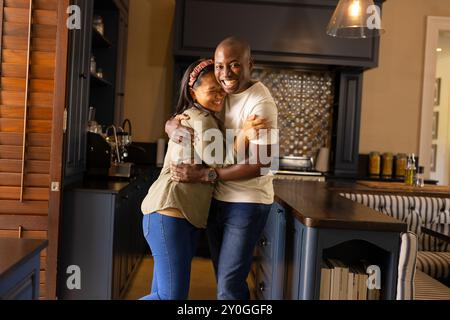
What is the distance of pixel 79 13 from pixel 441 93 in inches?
241

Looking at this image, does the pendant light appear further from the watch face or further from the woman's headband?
the watch face

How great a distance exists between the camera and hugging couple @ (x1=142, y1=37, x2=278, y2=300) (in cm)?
155

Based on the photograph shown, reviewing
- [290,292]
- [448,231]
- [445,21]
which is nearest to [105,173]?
[290,292]

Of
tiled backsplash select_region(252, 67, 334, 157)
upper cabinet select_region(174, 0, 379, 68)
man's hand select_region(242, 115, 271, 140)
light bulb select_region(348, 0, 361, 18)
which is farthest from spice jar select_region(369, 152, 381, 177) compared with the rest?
man's hand select_region(242, 115, 271, 140)

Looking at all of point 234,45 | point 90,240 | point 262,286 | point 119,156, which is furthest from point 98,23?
point 234,45

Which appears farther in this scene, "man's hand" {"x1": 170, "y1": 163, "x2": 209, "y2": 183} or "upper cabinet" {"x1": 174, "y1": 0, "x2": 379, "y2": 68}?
"upper cabinet" {"x1": 174, "y1": 0, "x2": 379, "y2": 68}

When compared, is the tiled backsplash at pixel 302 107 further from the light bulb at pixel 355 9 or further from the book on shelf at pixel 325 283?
the book on shelf at pixel 325 283

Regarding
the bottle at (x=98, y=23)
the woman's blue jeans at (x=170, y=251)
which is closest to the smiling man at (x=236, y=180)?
the woman's blue jeans at (x=170, y=251)

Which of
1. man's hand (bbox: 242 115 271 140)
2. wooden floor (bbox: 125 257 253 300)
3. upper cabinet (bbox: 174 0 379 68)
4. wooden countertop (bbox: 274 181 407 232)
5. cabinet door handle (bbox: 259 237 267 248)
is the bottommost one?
wooden floor (bbox: 125 257 253 300)

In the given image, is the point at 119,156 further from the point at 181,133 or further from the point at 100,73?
the point at 181,133
